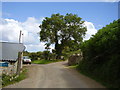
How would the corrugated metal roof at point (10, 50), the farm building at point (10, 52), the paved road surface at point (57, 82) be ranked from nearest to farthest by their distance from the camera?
1. the paved road surface at point (57, 82)
2. the farm building at point (10, 52)
3. the corrugated metal roof at point (10, 50)

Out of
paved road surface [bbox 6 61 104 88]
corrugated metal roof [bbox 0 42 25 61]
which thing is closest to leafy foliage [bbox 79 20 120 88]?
paved road surface [bbox 6 61 104 88]

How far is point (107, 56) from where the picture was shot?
1908cm

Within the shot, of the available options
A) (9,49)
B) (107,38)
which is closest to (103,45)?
(107,38)

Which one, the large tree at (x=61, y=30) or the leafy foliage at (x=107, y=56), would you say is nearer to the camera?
the leafy foliage at (x=107, y=56)

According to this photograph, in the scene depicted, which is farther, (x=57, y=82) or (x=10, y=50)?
(x=10, y=50)

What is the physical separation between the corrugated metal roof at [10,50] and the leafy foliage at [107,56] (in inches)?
425

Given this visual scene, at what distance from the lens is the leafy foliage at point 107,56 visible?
15.3 m

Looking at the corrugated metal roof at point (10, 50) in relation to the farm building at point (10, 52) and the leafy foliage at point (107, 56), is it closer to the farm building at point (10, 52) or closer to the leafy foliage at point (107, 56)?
the farm building at point (10, 52)

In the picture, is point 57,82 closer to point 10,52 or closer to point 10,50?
point 10,52

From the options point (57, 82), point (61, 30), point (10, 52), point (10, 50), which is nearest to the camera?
point (57, 82)

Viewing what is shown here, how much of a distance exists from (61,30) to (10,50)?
20.9m

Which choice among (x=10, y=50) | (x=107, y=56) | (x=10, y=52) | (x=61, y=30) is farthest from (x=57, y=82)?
(x=61, y=30)

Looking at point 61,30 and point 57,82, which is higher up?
point 61,30

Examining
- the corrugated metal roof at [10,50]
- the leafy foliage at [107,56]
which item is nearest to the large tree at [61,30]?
the corrugated metal roof at [10,50]
